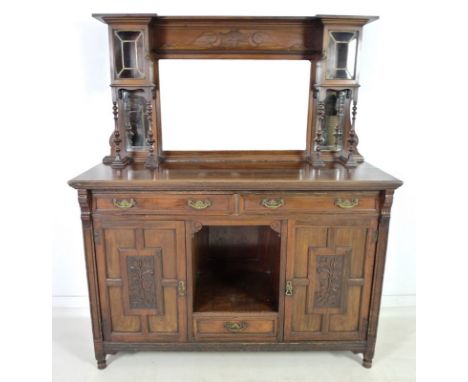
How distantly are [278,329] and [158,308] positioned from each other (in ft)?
2.22

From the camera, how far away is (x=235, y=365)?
209 cm

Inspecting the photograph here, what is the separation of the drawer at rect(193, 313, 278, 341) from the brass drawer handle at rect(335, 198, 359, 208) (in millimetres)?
711

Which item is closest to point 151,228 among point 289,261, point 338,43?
point 289,261

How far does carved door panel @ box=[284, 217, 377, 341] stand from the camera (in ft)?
6.25

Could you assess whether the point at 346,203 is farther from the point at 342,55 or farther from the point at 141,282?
the point at 141,282

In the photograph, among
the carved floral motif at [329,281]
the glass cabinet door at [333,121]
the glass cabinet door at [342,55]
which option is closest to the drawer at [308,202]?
the carved floral motif at [329,281]

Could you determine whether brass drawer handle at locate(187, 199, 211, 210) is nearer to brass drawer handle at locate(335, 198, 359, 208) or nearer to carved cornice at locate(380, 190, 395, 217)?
brass drawer handle at locate(335, 198, 359, 208)

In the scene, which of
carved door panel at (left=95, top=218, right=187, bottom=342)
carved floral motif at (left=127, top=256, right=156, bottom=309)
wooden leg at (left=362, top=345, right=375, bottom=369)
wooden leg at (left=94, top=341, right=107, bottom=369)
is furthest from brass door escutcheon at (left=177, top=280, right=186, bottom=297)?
wooden leg at (left=362, top=345, right=375, bottom=369)

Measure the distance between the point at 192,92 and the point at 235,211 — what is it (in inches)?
33.8

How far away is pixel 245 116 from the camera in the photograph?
2289mm

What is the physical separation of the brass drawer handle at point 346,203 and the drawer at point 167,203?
1.78 ft

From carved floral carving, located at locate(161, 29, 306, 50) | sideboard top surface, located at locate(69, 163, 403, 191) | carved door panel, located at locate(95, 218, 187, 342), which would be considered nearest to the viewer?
sideboard top surface, located at locate(69, 163, 403, 191)

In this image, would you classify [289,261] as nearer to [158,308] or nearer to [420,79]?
[158,308]

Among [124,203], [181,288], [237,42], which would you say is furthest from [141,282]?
[237,42]
